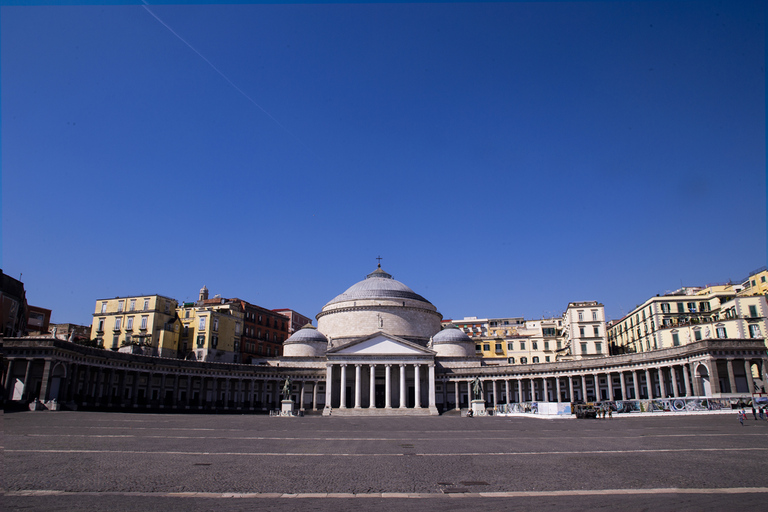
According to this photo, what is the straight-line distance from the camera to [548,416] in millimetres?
47031

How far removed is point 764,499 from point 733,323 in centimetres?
6284

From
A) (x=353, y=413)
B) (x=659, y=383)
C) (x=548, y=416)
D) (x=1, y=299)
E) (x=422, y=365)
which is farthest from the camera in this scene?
(x=422, y=365)

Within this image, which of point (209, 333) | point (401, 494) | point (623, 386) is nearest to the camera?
point (401, 494)

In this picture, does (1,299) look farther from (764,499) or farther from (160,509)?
(764,499)

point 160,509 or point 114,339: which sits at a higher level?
point 114,339

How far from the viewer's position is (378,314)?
84.2 metres

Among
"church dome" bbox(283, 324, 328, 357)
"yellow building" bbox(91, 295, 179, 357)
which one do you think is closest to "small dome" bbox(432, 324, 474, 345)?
"church dome" bbox(283, 324, 328, 357)

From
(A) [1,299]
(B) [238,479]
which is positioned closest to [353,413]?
(A) [1,299]

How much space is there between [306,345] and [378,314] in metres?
12.2

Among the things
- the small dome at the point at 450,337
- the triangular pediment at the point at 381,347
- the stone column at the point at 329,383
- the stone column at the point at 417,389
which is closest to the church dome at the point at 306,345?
the stone column at the point at 329,383

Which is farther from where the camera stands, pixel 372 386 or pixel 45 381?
pixel 372 386

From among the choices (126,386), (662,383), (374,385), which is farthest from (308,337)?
Result: (662,383)

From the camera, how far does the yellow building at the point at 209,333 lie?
7688cm

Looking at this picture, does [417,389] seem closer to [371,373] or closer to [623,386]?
[371,373]
